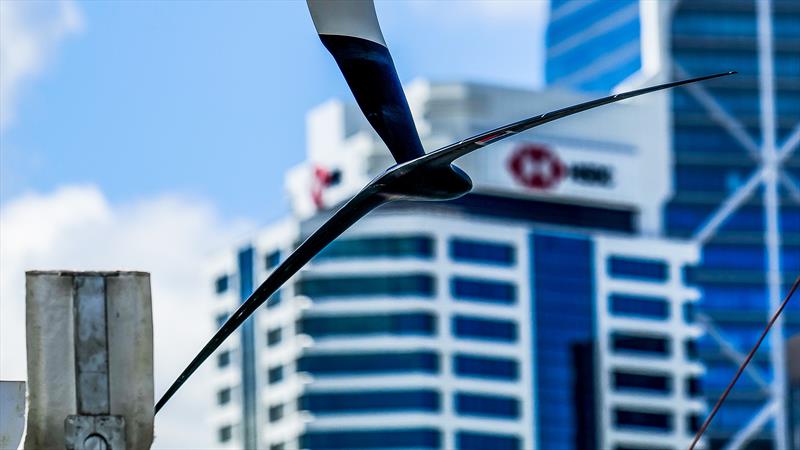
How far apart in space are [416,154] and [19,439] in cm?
423

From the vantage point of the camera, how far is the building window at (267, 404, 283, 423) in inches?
7456

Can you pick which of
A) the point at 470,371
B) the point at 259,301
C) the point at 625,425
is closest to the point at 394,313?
the point at 470,371

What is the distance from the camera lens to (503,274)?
191375 millimetres

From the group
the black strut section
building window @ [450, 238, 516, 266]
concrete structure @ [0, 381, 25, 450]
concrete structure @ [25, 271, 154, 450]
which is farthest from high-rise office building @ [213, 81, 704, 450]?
concrete structure @ [25, 271, 154, 450]

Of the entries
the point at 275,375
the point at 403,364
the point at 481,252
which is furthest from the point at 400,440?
the point at 481,252

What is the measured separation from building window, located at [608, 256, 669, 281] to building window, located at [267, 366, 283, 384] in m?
27.4

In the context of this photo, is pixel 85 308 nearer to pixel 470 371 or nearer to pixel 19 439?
pixel 19 439

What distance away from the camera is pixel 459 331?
18862 centimetres

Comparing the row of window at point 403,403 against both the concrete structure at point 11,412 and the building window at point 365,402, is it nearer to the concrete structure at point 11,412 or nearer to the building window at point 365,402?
the building window at point 365,402

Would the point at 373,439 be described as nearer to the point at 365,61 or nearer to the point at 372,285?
the point at 372,285

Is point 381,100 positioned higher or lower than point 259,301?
higher

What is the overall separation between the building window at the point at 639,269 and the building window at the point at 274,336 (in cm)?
2681

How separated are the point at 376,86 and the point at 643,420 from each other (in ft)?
574

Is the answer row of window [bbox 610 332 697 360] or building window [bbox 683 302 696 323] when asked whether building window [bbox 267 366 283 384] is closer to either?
row of window [bbox 610 332 697 360]
